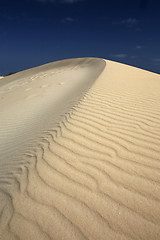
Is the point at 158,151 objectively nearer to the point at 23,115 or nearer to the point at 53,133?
the point at 53,133

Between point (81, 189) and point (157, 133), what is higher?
→ point (157, 133)

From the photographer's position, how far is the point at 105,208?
1622 millimetres

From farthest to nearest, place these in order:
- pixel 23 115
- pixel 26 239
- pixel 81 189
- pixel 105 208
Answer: pixel 23 115 → pixel 81 189 → pixel 105 208 → pixel 26 239

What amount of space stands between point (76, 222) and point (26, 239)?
418mm

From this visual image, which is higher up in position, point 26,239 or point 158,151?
point 158,151

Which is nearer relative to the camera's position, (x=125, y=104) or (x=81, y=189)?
(x=81, y=189)

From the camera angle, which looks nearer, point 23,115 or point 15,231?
point 15,231

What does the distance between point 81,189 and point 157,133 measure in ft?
5.32

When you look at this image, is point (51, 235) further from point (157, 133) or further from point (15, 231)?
point (157, 133)

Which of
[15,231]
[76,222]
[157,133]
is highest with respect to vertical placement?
[157,133]

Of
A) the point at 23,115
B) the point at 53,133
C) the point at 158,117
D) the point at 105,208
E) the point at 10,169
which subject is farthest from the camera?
the point at 23,115

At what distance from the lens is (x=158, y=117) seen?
11.0ft

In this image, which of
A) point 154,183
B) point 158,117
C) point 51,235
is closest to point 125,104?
point 158,117

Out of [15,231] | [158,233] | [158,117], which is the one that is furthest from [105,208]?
[158,117]
